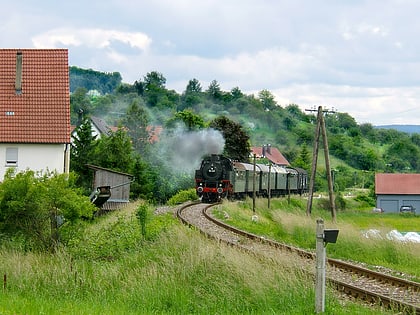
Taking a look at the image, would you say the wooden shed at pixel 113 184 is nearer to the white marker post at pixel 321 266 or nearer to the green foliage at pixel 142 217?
the green foliage at pixel 142 217

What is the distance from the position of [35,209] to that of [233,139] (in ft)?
185

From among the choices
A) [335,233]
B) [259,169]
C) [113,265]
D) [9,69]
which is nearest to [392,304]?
[335,233]

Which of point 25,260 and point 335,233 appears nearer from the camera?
point 335,233

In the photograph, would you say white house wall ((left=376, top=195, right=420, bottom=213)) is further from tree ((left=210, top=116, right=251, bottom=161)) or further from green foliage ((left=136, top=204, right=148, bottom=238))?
green foliage ((left=136, top=204, right=148, bottom=238))

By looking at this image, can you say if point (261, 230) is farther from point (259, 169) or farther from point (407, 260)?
point (259, 169)

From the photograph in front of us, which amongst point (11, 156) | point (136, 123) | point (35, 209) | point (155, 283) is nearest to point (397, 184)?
point (136, 123)

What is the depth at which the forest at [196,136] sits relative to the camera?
49.2 m

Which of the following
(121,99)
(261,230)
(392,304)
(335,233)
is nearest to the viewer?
(335,233)

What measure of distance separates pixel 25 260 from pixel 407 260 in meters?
11.0

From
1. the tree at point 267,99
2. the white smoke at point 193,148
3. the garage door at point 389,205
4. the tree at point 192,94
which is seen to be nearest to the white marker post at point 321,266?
the white smoke at point 193,148

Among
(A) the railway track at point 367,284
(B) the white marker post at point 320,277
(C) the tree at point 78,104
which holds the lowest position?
(A) the railway track at point 367,284

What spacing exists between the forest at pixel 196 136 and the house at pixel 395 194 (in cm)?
645

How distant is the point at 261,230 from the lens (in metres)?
28.2

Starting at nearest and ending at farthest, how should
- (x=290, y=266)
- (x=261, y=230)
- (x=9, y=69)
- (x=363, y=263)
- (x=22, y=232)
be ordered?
1. (x=290, y=266)
2. (x=22, y=232)
3. (x=363, y=263)
4. (x=261, y=230)
5. (x=9, y=69)
